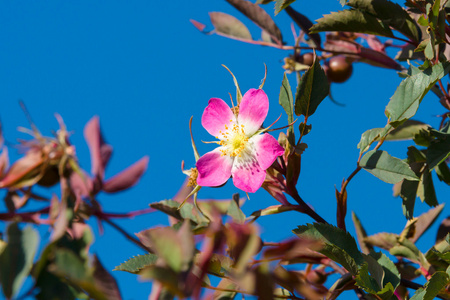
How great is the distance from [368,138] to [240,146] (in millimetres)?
246

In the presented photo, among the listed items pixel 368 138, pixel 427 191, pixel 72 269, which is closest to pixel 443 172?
pixel 427 191

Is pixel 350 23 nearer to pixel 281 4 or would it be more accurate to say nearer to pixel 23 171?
pixel 281 4

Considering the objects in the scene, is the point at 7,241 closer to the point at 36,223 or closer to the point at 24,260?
the point at 24,260

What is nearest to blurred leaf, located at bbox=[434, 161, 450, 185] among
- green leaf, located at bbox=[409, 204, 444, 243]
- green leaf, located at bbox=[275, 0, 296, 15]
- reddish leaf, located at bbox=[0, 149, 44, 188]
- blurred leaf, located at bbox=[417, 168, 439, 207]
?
blurred leaf, located at bbox=[417, 168, 439, 207]

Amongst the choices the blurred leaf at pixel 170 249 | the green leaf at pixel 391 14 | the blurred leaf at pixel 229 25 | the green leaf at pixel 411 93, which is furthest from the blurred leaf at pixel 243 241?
the blurred leaf at pixel 229 25

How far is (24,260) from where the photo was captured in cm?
57

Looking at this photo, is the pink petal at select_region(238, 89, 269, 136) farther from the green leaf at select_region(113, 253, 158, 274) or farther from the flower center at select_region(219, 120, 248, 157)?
the green leaf at select_region(113, 253, 158, 274)

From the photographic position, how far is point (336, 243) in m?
0.94

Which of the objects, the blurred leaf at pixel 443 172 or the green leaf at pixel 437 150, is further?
the blurred leaf at pixel 443 172

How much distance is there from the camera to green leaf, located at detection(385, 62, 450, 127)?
0.99 meters

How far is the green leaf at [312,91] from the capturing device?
1004 mm

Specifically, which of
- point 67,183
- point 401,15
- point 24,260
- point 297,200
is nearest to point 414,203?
point 297,200

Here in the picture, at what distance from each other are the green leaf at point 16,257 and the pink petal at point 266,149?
0.50 metres

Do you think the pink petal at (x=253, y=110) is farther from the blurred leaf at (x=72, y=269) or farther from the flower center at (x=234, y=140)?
the blurred leaf at (x=72, y=269)
